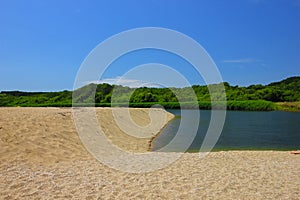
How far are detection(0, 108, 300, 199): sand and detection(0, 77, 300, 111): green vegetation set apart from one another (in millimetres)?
41130

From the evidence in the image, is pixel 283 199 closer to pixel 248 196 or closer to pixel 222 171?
pixel 248 196

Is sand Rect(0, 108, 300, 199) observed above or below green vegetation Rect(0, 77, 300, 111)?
below

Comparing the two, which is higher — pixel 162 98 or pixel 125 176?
pixel 162 98

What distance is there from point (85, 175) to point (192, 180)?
8.69 ft

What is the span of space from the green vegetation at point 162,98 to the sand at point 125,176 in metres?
41.1

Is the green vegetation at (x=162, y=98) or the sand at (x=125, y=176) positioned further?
the green vegetation at (x=162, y=98)

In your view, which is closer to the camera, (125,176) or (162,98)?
(125,176)

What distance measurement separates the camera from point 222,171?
7918 mm

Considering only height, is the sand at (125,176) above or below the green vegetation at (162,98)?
below

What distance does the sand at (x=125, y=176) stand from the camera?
5.89 meters

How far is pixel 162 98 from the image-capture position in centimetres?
7481

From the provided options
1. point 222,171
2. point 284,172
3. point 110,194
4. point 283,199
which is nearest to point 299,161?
point 284,172

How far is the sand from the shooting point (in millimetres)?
5895

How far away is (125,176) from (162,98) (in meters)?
67.7
